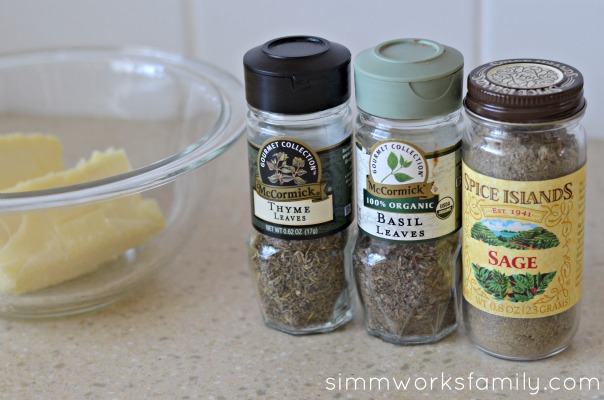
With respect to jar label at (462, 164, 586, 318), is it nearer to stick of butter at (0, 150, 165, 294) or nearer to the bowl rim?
the bowl rim

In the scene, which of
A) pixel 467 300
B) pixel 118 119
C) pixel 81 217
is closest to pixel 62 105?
pixel 118 119

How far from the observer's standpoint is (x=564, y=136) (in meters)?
0.78

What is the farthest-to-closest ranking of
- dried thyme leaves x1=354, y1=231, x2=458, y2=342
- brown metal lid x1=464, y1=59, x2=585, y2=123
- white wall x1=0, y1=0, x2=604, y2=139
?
white wall x1=0, y1=0, x2=604, y2=139
dried thyme leaves x1=354, y1=231, x2=458, y2=342
brown metal lid x1=464, y1=59, x2=585, y2=123

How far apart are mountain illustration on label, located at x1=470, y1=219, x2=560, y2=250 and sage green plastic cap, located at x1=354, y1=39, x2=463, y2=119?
113 millimetres

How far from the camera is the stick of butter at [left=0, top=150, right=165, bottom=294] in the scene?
94 cm

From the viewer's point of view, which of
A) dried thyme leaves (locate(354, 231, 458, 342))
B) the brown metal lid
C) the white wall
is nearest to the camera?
the brown metal lid

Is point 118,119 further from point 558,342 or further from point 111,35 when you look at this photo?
point 558,342

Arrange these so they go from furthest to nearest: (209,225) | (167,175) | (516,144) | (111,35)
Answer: (111,35) → (209,225) → (167,175) → (516,144)

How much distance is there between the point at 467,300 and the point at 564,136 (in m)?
0.19

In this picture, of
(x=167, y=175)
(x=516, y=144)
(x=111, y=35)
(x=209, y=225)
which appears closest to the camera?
(x=516, y=144)

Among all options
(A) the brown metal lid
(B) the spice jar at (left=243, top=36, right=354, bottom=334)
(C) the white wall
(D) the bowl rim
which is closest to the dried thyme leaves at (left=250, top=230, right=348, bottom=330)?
(B) the spice jar at (left=243, top=36, right=354, bottom=334)

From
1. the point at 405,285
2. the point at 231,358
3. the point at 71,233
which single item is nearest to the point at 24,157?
the point at 71,233

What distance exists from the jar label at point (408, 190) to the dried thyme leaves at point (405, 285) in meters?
0.02

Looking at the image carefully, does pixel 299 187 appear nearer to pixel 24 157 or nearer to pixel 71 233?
pixel 71 233
